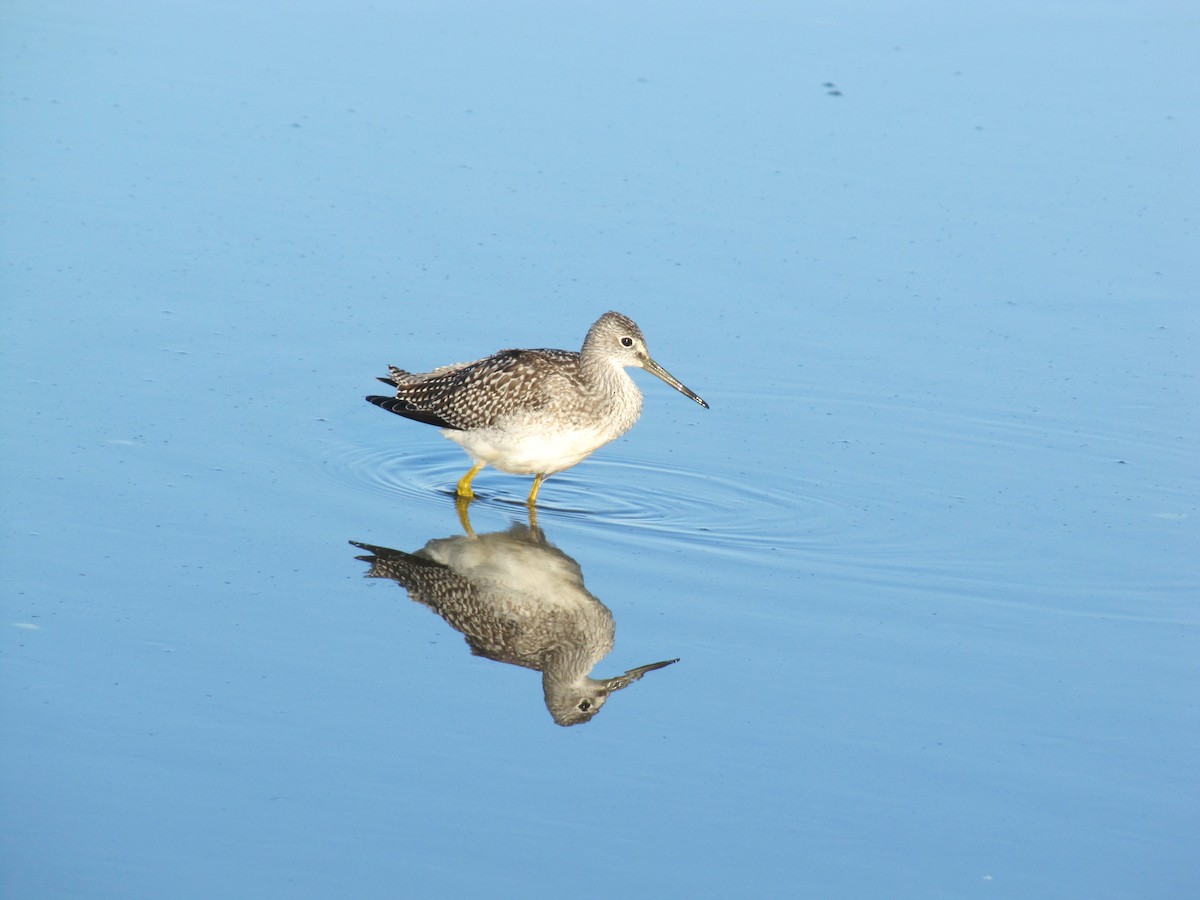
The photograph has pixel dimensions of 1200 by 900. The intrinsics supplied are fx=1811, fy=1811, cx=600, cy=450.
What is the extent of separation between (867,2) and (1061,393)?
26.5 ft

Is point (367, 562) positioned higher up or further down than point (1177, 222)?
further down

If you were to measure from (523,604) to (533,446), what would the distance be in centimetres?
141

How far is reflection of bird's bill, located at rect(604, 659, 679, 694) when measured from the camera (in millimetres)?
7578

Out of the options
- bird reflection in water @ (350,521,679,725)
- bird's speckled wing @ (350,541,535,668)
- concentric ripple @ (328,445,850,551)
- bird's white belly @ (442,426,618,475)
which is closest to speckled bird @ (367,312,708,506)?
bird's white belly @ (442,426,618,475)

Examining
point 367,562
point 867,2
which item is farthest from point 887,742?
point 867,2

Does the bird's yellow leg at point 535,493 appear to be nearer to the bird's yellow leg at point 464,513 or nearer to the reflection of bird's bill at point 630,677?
the bird's yellow leg at point 464,513

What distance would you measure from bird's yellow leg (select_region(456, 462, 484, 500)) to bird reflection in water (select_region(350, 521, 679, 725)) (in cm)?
56

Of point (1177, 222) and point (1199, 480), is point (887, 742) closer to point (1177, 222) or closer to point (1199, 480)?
point (1199, 480)

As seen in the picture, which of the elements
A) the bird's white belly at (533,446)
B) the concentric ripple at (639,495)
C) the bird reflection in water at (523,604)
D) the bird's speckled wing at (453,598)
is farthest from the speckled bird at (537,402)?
the bird's speckled wing at (453,598)

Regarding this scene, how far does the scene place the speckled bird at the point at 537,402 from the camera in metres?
9.59

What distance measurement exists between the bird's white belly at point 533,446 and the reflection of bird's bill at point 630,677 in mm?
2074

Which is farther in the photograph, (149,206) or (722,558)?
(149,206)

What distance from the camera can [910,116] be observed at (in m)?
15.1

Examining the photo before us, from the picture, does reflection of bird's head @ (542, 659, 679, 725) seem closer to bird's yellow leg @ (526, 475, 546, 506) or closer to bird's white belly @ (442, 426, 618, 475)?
bird's white belly @ (442, 426, 618, 475)
